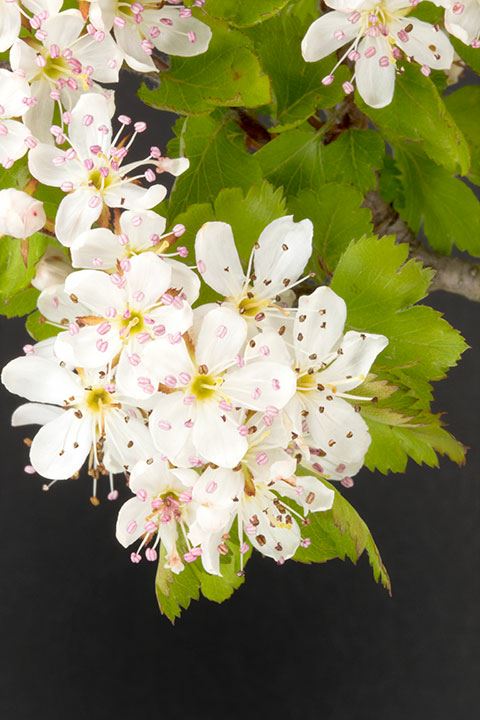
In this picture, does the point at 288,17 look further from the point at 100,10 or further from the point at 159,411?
the point at 159,411

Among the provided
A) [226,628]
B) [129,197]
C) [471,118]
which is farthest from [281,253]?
[226,628]

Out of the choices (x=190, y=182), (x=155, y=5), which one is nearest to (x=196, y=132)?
(x=190, y=182)

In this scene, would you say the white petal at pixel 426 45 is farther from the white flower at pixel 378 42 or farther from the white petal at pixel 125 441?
the white petal at pixel 125 441

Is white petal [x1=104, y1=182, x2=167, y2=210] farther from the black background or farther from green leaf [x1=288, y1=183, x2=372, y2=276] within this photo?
the black background

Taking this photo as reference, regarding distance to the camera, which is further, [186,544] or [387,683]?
[387,683]

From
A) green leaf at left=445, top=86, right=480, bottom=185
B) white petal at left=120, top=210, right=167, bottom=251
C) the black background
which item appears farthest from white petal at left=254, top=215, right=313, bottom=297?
the black background

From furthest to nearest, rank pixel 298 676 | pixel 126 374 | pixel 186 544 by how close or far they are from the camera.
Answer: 1. pixel 298 676
2. pixel 186 544
3. pixel 126 374
